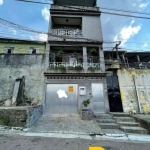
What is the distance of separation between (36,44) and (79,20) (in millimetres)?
5993

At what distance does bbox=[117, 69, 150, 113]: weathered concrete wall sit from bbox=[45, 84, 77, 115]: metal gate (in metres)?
4.52

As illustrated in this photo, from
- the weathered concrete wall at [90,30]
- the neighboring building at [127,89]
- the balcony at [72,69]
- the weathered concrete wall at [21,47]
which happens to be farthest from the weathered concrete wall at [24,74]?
the neighboring building at [127,89]

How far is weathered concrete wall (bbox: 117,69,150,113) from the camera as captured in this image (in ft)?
29.8

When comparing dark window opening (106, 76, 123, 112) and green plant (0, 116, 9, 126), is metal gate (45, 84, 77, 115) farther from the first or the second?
green plant (0, 116, 9, 126)

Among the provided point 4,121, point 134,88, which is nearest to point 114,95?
point 134,88

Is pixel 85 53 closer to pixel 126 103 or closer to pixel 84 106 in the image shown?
pixel 84 106

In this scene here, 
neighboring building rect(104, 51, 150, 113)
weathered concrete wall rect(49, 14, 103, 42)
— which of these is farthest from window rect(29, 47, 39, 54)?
neighboring building rect(104, 51, 150, 113)

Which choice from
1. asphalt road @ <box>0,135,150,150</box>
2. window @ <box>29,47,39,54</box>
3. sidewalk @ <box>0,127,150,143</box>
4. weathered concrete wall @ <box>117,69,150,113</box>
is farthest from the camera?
window @ <box>29,47,39,54</box>

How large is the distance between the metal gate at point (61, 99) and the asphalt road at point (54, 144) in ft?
15.0

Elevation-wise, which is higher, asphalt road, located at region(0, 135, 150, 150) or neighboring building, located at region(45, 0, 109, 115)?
neighboring building, located at region(45, 0, 109, 115)

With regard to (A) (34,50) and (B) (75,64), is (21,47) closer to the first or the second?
(A) (34,50)

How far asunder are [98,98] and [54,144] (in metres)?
6.18

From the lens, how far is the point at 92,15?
1177 cm

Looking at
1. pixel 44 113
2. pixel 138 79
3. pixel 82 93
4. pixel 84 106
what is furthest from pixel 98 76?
Result: pixel 44 113
